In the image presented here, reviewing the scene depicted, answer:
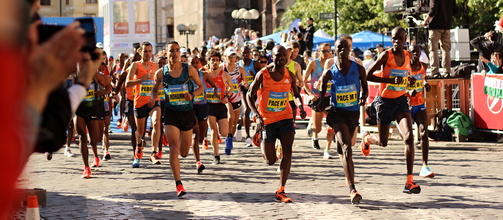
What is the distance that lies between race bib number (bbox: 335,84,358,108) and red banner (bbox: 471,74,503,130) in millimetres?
7328

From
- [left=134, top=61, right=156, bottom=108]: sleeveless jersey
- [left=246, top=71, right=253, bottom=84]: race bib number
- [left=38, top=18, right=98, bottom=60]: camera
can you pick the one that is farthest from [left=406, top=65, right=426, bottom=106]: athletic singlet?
[left=38, top=18, right=98, bottom=60]: camera

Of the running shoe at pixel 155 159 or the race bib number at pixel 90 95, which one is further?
the running shoe at pixel 155 159

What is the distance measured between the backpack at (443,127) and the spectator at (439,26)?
750 mm

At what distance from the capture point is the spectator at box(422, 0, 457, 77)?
17.8 m

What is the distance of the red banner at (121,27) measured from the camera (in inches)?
1404

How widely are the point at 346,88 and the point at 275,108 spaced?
2.73ft

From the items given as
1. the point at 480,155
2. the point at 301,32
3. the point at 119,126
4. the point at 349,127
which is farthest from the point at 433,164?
the point at 301,32

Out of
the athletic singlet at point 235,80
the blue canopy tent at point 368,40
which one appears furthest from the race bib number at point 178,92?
the blue canopy tent at point 368,40

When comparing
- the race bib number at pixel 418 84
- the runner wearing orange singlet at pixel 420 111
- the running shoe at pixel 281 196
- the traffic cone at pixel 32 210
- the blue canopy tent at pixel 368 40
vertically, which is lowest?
the running shoe at pixel 281 196

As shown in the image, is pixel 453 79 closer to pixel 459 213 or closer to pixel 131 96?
pixel 131 96

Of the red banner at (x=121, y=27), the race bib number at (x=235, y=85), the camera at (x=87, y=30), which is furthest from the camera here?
the red banner at (x=121, y=27)

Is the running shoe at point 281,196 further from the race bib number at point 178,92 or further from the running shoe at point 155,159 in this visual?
the running shoe at point 155,159

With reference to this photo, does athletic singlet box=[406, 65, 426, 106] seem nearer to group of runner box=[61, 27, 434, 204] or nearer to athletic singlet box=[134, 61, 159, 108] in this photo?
group of runner box=[61, 27, 434, 204]

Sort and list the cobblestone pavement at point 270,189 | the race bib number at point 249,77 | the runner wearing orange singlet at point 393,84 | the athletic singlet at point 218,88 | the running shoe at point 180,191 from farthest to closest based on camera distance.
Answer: the race bib number at point 249,77 < the athletic singlet at point 218,88 < the runner wearing orange singlet at point 393,84 < the running shoe at point 180,191 < the cobblestone pavement at point 270,189
